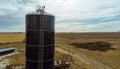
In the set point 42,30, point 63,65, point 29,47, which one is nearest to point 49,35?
point 42,30

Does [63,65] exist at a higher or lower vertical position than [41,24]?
lower

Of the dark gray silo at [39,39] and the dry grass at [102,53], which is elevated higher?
the dark gray silo at [39,39]

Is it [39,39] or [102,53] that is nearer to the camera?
[39,39]

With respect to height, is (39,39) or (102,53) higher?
(39,39)

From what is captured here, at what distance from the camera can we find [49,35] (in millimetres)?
8109

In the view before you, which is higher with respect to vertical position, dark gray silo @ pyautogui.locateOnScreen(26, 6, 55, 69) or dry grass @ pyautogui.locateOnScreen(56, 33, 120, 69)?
dark gray silo @ pyautogui.locateOnScreen(26, 6, 55, 69)

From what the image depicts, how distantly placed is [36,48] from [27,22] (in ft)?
4.52

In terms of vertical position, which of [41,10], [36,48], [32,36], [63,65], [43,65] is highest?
[41,10]

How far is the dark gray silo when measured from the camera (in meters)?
7.79

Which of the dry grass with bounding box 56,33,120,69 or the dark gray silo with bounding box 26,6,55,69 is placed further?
the dry grass with bounding box 56,33,120,69

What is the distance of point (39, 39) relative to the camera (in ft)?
25.5

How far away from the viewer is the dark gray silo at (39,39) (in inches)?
307

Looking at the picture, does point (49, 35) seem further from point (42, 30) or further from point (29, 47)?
point (29, 47)

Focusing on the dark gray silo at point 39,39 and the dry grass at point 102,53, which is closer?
the dark gray silo at point 39,39
